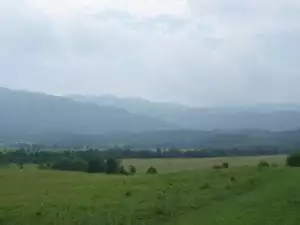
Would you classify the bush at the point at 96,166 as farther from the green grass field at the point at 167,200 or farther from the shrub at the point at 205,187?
the shrub at the point at 205,187

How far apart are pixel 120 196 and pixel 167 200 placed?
404 cm

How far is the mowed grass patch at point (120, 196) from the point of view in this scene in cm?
3059

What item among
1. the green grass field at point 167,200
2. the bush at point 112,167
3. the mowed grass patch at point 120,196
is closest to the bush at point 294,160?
the green grass field at point 167,200

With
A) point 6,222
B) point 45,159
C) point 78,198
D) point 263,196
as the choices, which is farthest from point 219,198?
point 45,159

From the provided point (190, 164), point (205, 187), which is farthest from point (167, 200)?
point (190, 164)

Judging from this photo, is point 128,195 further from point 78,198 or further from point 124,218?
point 124,218

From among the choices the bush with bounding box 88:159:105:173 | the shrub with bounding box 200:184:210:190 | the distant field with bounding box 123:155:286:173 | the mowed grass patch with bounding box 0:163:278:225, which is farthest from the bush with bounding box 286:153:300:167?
Answer: the bush with bounding box 88:159:105:173

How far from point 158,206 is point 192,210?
6.14 ft

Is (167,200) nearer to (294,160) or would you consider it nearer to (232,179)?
(232,179)

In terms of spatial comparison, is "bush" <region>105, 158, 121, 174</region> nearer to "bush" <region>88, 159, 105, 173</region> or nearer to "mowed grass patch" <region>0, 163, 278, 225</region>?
"bush" <region>88, 159, 105, 173</region>

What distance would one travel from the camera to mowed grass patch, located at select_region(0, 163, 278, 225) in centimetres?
3059

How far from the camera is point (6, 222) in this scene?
3067 cm

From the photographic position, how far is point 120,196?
3553 cm

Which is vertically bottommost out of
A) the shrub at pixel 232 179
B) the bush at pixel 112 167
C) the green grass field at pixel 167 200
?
the green grass field at pixel 167 200
